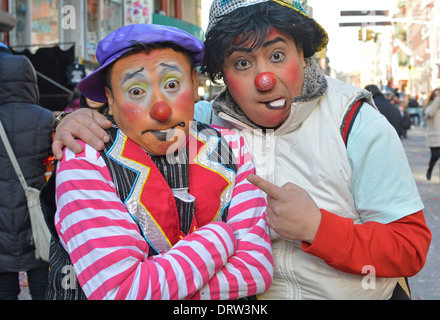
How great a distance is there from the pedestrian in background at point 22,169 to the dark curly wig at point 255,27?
174cm

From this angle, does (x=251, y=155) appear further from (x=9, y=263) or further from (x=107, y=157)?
(x=9, y=263)

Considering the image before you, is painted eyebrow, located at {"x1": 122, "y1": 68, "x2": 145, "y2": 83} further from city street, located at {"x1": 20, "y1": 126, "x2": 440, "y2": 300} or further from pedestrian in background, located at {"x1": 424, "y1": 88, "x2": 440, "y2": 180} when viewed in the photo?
pedestrian in background, located at {"x1": 424, "y1": 88, "x2": 440, "y2": 180}

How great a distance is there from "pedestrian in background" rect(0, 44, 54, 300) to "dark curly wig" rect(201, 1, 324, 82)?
1.74 m

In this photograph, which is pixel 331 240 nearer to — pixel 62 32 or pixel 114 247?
pixel 114 247

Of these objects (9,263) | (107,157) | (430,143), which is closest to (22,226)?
(9,263)

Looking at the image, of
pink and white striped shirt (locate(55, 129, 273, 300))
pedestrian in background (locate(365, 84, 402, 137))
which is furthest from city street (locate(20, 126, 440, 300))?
pink and white striped shirt (locate(55, 129, 273, 300))

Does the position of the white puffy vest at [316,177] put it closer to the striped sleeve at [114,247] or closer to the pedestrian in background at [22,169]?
the striped sleeve at [114,247]

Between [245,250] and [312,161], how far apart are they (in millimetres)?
403

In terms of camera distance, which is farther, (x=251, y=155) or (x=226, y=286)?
(x=251, y=155)

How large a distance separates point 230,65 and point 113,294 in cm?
91

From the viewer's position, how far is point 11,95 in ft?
9.59

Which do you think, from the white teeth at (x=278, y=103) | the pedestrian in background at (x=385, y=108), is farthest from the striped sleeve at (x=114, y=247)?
the pedestrian in background at (x=385, y=108)

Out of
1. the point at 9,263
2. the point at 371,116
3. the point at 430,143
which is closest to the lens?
the point at 371,116

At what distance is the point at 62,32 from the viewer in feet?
34.7
